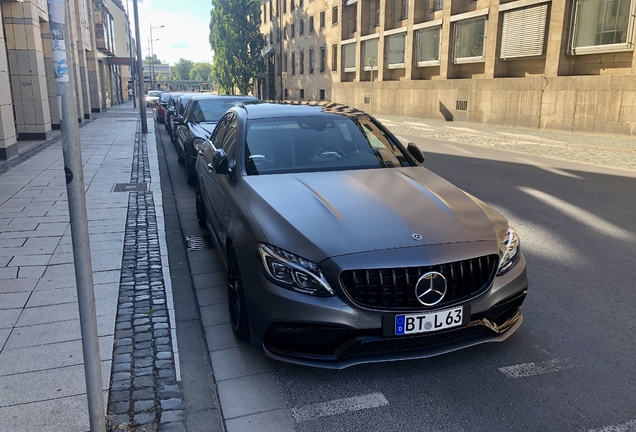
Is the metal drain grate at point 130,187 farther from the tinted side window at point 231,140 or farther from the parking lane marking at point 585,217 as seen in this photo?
the parking lane marking at point 585,217

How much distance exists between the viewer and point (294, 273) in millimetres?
3170

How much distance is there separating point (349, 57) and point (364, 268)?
38607 mm

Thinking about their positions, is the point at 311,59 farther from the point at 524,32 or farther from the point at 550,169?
the point at 550,169

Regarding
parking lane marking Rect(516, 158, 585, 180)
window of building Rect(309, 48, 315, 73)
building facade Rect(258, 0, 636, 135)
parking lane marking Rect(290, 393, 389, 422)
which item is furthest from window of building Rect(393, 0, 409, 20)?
parking lane marking Rect(290, 393, 389, 422)

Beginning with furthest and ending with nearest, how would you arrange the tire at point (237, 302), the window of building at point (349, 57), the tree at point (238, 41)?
1. the tree at point (238, 41)
2. the window of building at point (349, 57)
3. the tire at point (237, 302)

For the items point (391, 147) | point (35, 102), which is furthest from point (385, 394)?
point (35, 102)

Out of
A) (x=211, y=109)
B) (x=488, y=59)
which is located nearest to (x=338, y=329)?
(x=211, y=109)

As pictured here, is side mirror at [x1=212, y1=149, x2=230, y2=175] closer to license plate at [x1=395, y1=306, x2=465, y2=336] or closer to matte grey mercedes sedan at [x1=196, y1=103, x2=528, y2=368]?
matte grey mercedes sedan at [x1=196, y1=103, x2=528, y2=368]

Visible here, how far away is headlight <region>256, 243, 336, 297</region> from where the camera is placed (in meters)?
3.10

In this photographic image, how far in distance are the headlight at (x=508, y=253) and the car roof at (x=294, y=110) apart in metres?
2.29

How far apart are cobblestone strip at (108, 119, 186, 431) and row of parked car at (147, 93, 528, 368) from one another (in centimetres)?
58

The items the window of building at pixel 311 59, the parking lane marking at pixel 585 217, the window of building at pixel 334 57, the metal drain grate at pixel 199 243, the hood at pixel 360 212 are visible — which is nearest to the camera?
the hood at pixel 360 212

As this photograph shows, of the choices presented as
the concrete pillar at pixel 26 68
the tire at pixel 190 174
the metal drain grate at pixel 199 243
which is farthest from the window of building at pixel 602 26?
the concrete pillar at pixel 26 68

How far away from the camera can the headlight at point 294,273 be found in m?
3.10
